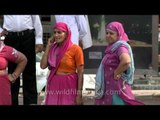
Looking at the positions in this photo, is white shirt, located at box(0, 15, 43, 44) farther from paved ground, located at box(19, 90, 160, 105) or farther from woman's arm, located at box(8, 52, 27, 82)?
paved ground, located at box(19, 90, 160, 105)

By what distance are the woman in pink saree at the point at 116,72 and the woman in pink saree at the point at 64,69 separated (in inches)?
8.4

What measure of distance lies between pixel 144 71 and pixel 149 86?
0.69 ft

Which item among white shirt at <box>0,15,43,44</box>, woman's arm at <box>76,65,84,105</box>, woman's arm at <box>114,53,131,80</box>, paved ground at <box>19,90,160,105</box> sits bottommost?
paved ground at <box>19,90,160,105</box>

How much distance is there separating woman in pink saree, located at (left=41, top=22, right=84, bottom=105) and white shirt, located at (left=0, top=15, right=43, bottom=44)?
0.45 m

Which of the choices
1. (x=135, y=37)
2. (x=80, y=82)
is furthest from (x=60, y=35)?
(x=135, y=37)

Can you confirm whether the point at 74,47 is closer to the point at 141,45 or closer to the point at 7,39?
the point at 7,39

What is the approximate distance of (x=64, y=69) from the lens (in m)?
4.62

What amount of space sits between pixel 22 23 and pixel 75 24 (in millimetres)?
573

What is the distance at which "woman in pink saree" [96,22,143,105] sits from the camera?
14.8ft

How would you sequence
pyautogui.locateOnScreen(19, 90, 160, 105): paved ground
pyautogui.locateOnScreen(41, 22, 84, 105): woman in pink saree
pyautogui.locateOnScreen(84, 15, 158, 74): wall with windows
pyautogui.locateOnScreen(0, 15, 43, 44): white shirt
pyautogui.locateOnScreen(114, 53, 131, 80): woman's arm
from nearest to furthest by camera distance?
pyautogui.locateOnScreen(114, 53, 131, 80): woman's arm
pyautogui.locateOnScreen(41, 22, 84, 105): woman in pink saree
pyautogui.locateOnScreen(0, 15, 43, 44): white shirt
pyautogui.locateOnScreen(19, 90, 160, 105): paved ground
pyautogui.locateOnScreen(84, 15, 158, 74): wall with windows

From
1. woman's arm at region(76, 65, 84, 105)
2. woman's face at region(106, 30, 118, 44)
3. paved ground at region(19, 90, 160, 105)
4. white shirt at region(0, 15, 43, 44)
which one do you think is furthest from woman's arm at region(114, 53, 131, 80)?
white shirt at region(0, 15, 43, 44)

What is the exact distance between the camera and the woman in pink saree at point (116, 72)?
452 centimetres

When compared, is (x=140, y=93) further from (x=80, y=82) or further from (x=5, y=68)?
(x=5, y=68)
